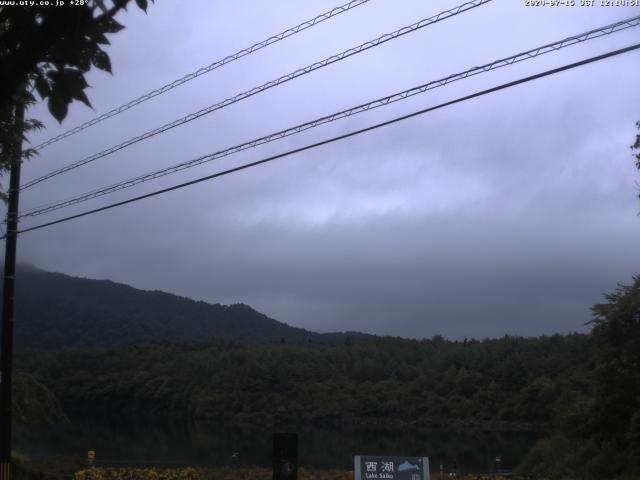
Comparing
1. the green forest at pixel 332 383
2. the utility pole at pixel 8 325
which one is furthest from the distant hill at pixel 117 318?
the utility pole at pixel 8 325

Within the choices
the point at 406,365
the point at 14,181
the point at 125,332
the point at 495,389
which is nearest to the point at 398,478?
the point at 14,181

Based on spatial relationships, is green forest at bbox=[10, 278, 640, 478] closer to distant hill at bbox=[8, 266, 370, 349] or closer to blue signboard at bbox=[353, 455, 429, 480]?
distant hill at bbox=[8, 266, 370, 349]

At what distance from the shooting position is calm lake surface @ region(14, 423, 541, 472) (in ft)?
104

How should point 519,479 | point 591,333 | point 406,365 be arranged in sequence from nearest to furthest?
point 519,479 → point 591,333 → point 406,365

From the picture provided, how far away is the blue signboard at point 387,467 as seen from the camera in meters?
13.0

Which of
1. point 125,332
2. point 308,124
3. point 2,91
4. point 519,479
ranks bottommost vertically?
point 519,479

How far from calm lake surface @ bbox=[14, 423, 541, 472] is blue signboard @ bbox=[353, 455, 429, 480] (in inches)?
A: 544

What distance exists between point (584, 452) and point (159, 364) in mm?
67173

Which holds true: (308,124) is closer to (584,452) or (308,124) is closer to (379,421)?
(584,452)

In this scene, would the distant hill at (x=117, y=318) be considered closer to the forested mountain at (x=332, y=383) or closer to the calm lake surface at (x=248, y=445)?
the forested mountain at (x=332, y=383)

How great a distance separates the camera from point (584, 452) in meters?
22.3

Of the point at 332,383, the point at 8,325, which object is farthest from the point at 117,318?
the point at 8,325

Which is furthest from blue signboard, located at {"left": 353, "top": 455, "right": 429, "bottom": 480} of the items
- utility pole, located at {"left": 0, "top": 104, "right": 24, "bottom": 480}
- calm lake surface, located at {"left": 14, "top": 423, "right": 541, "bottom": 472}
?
calm lake surface, located at {"left": 14, "top": 423, "right": 541, "bottom": 472}

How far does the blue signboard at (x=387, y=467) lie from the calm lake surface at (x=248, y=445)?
1382cm
